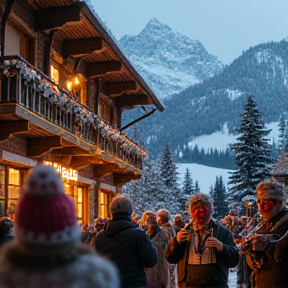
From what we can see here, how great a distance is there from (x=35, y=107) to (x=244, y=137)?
25961 millimetres

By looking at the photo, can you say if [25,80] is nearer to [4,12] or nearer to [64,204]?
[4,12]

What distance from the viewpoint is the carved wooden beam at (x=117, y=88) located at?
75.9 feet

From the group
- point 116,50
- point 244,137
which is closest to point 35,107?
point 116,50

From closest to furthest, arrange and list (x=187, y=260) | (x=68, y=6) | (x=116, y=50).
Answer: (x=187, y=260) → (x=68, y=6) → (x=116, y=50)

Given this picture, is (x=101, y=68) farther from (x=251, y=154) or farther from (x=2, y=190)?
(x=251, y=154)

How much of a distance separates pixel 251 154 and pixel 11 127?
26.1 meters

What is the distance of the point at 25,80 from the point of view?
39.8 ft

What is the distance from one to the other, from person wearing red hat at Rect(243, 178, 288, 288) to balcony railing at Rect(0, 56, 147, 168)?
6772 millimetres

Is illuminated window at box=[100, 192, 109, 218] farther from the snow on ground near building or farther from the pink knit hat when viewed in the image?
the snow on ground near building

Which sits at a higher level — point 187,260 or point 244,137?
point 244,137

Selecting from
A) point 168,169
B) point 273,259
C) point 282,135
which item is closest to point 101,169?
point 273,259

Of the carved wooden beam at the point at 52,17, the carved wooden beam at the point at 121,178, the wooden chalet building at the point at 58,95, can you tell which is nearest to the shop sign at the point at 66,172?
the wooden chalet building at the point at 58,95

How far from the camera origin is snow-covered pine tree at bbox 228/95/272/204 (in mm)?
37125

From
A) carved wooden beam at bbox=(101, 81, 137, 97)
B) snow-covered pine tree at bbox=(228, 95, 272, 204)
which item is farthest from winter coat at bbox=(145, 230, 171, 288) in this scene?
snow-covered pine tree at bbox=(228, 95, 272, 204)
